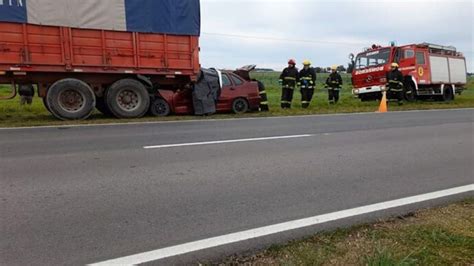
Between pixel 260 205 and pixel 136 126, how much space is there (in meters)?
6.74

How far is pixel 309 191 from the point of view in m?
5.13

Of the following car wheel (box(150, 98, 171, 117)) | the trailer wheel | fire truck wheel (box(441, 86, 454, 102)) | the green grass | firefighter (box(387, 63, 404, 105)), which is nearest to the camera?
the green grass

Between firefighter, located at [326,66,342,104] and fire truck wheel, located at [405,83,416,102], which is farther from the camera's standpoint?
fire truck wheel, located at [405,83,416,102]

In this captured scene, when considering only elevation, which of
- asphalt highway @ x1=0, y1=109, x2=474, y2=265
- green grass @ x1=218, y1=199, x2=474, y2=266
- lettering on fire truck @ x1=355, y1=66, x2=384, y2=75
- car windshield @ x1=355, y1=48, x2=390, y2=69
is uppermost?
car windshield @ x1=355, y1=48, x2=390, y2=69

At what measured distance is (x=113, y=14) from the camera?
12.2 meters

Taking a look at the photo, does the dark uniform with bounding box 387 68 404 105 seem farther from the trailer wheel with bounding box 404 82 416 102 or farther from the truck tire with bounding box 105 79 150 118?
the truck tire with bounding box 105 79 150 118

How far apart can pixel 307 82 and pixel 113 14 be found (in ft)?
26.0

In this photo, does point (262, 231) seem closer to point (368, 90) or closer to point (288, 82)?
point (288, 82)

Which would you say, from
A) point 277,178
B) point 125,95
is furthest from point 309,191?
point 125,95

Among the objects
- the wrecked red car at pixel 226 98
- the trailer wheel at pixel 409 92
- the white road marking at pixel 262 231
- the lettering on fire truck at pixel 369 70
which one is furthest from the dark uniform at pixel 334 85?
the white road marking at pixel 262 231

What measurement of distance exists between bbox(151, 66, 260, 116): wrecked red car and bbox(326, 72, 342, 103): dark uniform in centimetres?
523

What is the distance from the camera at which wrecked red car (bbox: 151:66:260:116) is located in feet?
45.2

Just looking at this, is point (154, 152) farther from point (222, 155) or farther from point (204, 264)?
point (204, 264)

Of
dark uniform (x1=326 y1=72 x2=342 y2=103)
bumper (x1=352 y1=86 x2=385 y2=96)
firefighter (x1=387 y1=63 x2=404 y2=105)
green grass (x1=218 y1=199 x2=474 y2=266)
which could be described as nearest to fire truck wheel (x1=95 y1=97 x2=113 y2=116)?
dark uniform (x1=326 y1=72 x2=342 y2=103)
